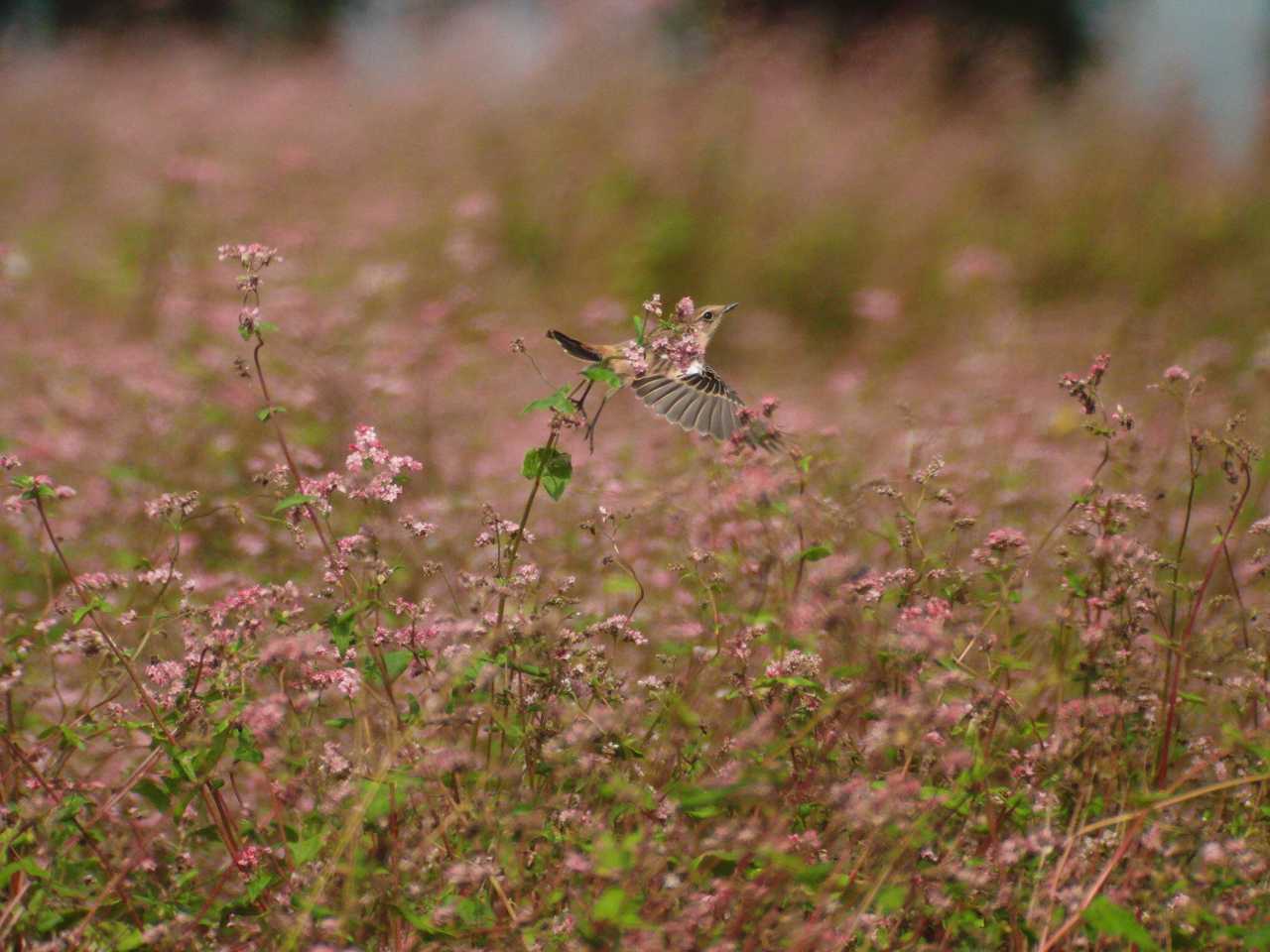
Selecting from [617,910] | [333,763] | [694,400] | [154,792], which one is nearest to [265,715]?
[333,763]

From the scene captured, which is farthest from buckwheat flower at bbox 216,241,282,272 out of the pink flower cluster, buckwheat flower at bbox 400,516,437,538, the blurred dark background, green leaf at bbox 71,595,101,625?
the blurred dark background

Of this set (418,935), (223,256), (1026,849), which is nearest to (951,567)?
(1026,849)

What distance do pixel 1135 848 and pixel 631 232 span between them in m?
7.17

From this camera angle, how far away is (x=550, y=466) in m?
2.27

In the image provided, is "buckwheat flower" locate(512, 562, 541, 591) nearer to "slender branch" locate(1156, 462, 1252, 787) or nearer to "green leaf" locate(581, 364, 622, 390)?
"green leaf" locate(581, 364, 622, 390)

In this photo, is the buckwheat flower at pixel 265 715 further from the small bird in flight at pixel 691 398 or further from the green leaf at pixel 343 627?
the small bird in flight at pixel 691 398

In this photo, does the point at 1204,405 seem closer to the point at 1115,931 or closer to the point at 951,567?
the point at 951,567

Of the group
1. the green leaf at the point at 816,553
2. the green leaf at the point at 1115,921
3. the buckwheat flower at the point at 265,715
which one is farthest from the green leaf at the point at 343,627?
the green leaf at the point at 1115,921

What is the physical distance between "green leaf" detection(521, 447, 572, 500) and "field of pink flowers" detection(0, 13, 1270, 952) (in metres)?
0.01

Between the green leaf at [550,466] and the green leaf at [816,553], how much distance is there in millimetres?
430

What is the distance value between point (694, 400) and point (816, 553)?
0.67 meters

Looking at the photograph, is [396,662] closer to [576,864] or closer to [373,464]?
[373,464]

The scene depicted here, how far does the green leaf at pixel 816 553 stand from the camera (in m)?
2.24

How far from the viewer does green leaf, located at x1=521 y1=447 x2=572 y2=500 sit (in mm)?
2229
